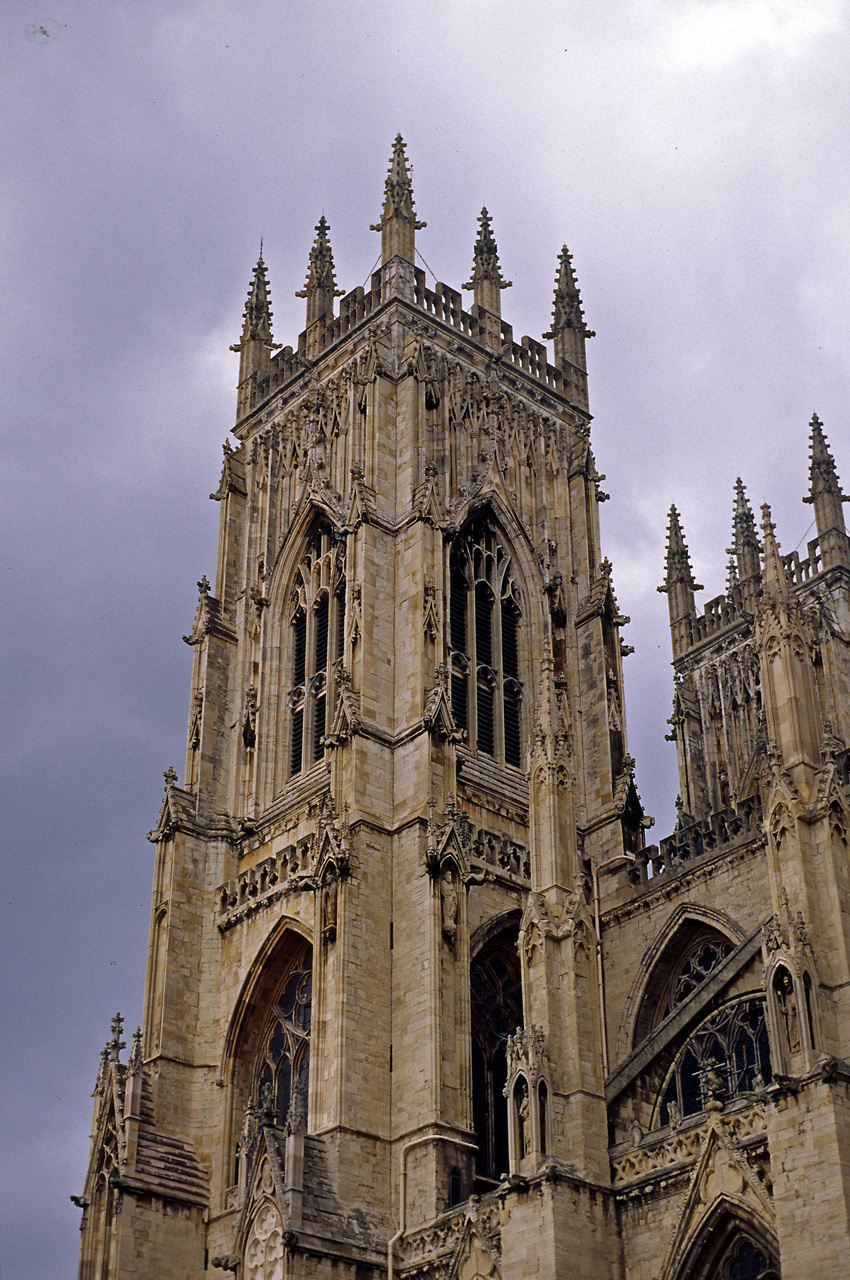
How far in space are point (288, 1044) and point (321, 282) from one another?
18900 millimetres

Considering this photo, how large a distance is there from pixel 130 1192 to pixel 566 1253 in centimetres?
1040

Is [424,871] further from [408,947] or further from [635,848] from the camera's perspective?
[635,848]

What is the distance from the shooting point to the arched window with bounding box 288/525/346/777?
35.1 meters

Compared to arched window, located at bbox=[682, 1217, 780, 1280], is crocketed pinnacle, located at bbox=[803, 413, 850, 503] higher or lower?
higher

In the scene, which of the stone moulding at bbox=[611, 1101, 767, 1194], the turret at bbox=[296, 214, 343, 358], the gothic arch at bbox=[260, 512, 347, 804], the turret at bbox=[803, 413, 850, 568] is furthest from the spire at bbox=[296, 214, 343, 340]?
the stone moulding at bbox=[611, 1101, 767, 1194]

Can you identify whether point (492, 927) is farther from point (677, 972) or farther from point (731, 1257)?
point (731, 1257)

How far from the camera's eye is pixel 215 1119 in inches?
1233

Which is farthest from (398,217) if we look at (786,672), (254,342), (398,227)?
(786,672)

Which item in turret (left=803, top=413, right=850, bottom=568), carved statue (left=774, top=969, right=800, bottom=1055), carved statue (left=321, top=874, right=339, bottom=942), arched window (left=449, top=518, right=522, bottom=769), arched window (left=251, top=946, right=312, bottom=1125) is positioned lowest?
carved statue (left=774, top=969, right=800, bottom=1055)

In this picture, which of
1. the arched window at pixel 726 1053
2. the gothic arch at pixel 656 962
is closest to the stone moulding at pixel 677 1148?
the arched window at pixel 726 1053

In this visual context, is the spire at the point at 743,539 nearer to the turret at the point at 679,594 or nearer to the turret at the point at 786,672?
the turret at the point at 679,594

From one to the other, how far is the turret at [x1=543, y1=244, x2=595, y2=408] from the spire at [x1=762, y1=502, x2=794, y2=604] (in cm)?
1838

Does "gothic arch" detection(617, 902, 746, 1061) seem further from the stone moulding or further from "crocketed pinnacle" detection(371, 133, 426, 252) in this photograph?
"crocketed pinnacle" detection(371, 133, 426, 252)

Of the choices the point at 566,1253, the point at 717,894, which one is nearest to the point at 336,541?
the point at 717,894
